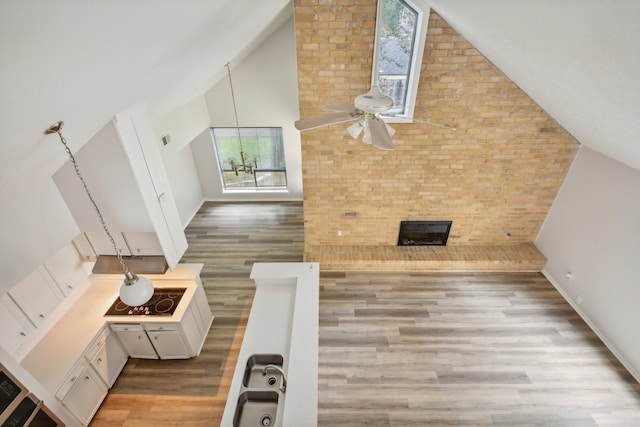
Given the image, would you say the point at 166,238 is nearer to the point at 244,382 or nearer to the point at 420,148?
the point at 244,382

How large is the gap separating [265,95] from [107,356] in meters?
5.15

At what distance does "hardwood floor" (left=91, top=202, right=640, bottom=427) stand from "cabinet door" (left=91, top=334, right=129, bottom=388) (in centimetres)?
14

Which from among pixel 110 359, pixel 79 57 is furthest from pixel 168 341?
pixel 79 57

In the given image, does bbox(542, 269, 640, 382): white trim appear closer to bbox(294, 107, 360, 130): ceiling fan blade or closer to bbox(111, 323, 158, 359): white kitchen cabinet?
bbox(294, 107, 360, 130): ceiling fan blade

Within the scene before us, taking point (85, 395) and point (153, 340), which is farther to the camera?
point (153, 340)

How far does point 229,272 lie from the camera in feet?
18.2

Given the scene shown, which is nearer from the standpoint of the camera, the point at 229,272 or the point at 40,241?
the point at 40,241

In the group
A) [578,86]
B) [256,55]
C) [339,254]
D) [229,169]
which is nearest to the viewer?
[578,86]

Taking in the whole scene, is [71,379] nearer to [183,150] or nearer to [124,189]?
[124,189]

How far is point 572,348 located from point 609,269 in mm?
1156

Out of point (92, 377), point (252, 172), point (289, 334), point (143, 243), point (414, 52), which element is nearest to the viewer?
point (289, 334)

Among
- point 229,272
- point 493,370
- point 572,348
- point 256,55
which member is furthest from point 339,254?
point 256,55

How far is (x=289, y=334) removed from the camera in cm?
322

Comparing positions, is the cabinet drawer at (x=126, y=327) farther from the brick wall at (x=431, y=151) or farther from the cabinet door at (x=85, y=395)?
the brick wall at (x=431, y=151)
